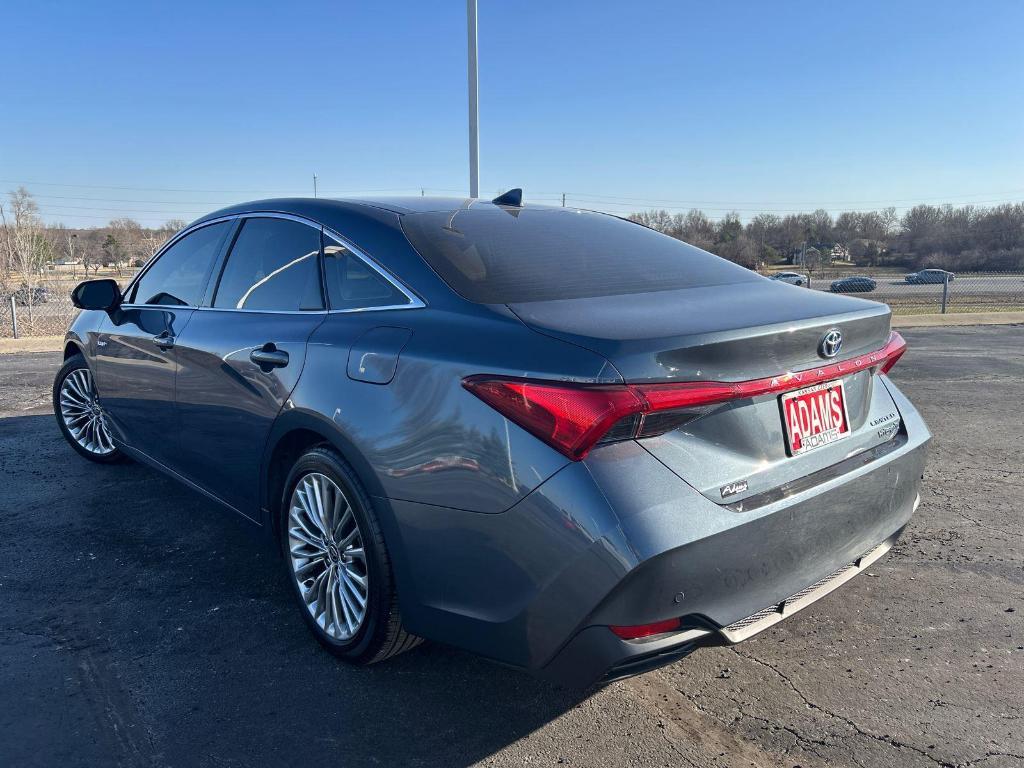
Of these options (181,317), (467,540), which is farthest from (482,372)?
(181,317)

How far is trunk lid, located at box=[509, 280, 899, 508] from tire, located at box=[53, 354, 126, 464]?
4.01 m

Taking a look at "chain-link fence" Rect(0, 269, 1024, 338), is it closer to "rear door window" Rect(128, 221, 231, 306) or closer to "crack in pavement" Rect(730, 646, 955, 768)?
"rear door window" Rect(128, 221, 231, 306)

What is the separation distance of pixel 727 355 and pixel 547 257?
3.29ft

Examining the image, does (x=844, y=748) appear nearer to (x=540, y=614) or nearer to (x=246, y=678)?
(x=540, y=614)

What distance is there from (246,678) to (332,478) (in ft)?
2.55

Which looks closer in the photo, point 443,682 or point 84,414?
point 443,682

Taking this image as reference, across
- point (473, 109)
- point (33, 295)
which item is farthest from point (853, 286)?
point (33, 295)

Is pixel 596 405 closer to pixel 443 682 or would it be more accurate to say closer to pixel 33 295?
pixel 443 682

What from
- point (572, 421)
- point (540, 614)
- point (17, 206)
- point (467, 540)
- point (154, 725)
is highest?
→ point (17, 206)

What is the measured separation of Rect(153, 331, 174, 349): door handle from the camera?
12.3ft

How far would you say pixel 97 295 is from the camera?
4488 mm

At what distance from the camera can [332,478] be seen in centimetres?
268

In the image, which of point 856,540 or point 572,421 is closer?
point 572,421

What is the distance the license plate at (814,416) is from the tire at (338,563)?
1.31 m
